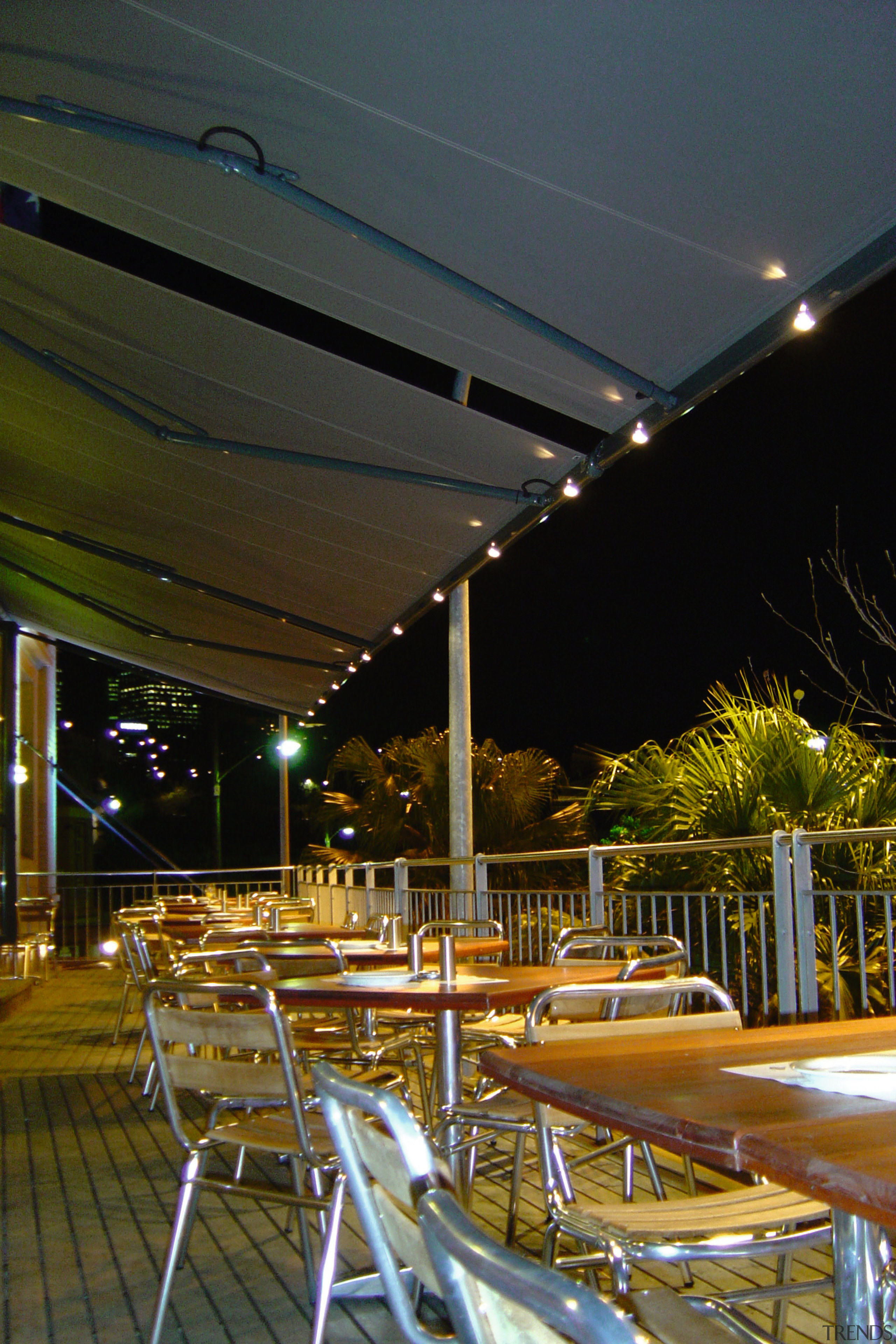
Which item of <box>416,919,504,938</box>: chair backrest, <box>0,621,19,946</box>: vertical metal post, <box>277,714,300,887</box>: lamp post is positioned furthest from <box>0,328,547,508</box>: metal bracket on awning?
<box>277,714,300,887</box>: lamp post

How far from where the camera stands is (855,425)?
19.7m

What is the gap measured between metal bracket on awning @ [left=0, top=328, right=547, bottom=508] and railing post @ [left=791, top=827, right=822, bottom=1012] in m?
2.23

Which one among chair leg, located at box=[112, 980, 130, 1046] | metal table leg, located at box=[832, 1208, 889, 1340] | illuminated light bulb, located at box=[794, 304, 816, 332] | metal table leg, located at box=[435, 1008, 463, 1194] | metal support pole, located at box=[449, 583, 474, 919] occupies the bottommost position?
chair leg, located at box=[112, 980, 130, 1046]

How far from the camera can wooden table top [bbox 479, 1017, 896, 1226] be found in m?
1.01

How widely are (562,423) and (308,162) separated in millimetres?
1728

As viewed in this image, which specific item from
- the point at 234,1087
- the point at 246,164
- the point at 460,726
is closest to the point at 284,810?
the point at 460,726

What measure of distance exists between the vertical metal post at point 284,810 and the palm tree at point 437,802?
1.37 metres

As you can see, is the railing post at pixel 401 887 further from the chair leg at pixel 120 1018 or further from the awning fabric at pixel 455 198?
the awning fabric at pixel 455 198

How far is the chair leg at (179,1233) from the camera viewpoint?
93.7 inches

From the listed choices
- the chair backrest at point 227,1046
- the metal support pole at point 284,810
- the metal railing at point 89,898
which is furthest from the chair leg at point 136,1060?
the metal support pole at point 284,810

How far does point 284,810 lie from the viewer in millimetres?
15719

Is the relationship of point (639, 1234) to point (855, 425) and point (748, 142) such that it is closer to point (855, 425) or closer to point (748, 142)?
point (748, 142)

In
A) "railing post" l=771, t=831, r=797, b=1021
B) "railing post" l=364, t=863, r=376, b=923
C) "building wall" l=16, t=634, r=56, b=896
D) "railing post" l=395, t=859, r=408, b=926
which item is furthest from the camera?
→ "building wall" l=16, t=634, r=56, b=896

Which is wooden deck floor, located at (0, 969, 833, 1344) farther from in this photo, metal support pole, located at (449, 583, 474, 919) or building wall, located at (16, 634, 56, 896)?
building wall, located at (16, 634, 56, 896)
